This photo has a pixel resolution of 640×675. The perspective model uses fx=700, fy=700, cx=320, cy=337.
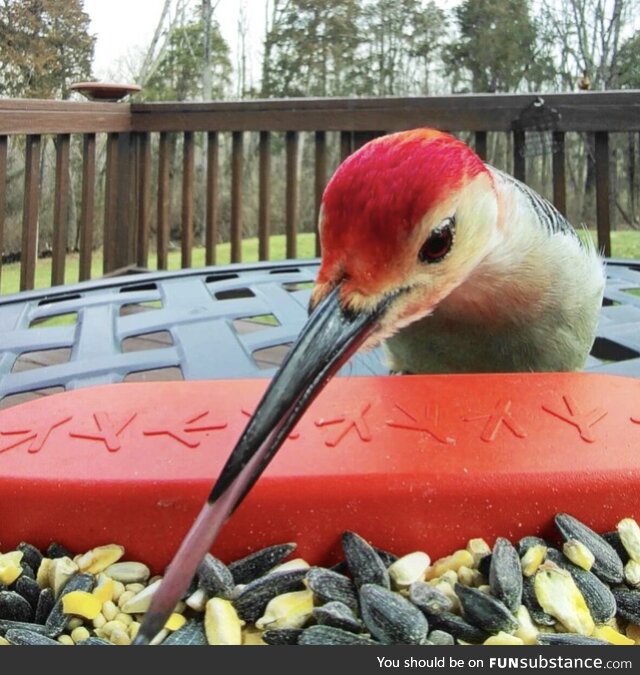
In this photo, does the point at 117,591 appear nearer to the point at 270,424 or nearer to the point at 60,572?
the point at 60,572

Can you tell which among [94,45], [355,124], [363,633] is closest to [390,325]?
[363,633]

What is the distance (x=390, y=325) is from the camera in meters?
0.45

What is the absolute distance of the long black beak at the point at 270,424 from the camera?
348 millimetres

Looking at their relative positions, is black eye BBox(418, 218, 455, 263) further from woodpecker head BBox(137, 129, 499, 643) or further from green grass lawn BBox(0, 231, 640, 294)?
green grass lawn BBox(0, 231, 640, 294)

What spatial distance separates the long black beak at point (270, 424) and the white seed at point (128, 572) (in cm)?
6

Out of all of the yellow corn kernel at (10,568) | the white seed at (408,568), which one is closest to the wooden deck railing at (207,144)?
the yellow corn kernel at (10,568)

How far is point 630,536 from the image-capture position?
1.46 ft

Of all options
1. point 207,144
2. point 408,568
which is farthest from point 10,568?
point 207,144

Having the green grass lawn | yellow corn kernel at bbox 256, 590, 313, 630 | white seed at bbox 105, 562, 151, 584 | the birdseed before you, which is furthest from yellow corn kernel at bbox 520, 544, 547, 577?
the green grass lawn

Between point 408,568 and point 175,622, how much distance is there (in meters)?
0.14

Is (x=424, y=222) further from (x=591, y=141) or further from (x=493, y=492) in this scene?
(x=591, y=141)

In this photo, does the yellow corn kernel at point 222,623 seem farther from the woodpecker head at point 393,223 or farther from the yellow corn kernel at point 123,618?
the woodpecker head at point 393,223

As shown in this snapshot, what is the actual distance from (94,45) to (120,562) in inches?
35.6

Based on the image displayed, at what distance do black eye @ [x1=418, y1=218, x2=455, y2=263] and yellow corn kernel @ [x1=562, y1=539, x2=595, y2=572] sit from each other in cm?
20
